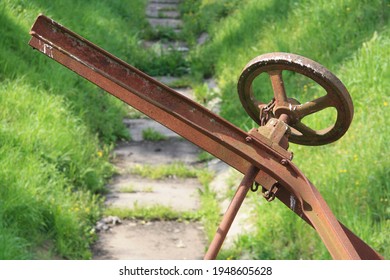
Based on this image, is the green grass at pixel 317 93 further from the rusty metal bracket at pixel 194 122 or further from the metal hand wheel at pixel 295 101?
the rusty metal bracket at pixel 194 122

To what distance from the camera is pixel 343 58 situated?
8508 millimetres

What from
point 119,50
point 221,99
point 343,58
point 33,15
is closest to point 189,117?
point 343,58

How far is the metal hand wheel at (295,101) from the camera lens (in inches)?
112

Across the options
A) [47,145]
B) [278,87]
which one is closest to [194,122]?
[278,87]

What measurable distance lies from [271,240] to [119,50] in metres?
6.33

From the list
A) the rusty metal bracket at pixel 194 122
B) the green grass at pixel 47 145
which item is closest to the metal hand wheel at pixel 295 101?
the rusty metal bracket at pixel 194 122

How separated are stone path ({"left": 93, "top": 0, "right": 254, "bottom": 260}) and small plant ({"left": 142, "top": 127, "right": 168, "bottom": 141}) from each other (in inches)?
2.3

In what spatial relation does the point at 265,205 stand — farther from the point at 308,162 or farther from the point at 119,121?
the point at 119,121

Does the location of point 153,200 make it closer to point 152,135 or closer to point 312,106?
point 152,135

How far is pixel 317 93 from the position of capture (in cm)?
821

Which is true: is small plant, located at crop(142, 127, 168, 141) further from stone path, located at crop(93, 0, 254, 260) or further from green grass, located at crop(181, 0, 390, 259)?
green grass, located at crop(181, 0, 390, 259)

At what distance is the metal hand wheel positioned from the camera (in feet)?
9.32

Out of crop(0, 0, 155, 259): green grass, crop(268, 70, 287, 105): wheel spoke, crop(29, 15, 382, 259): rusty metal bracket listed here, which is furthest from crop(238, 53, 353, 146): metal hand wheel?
crop(0, 0, 155, 259): green grass

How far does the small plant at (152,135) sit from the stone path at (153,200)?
2.3 inches
